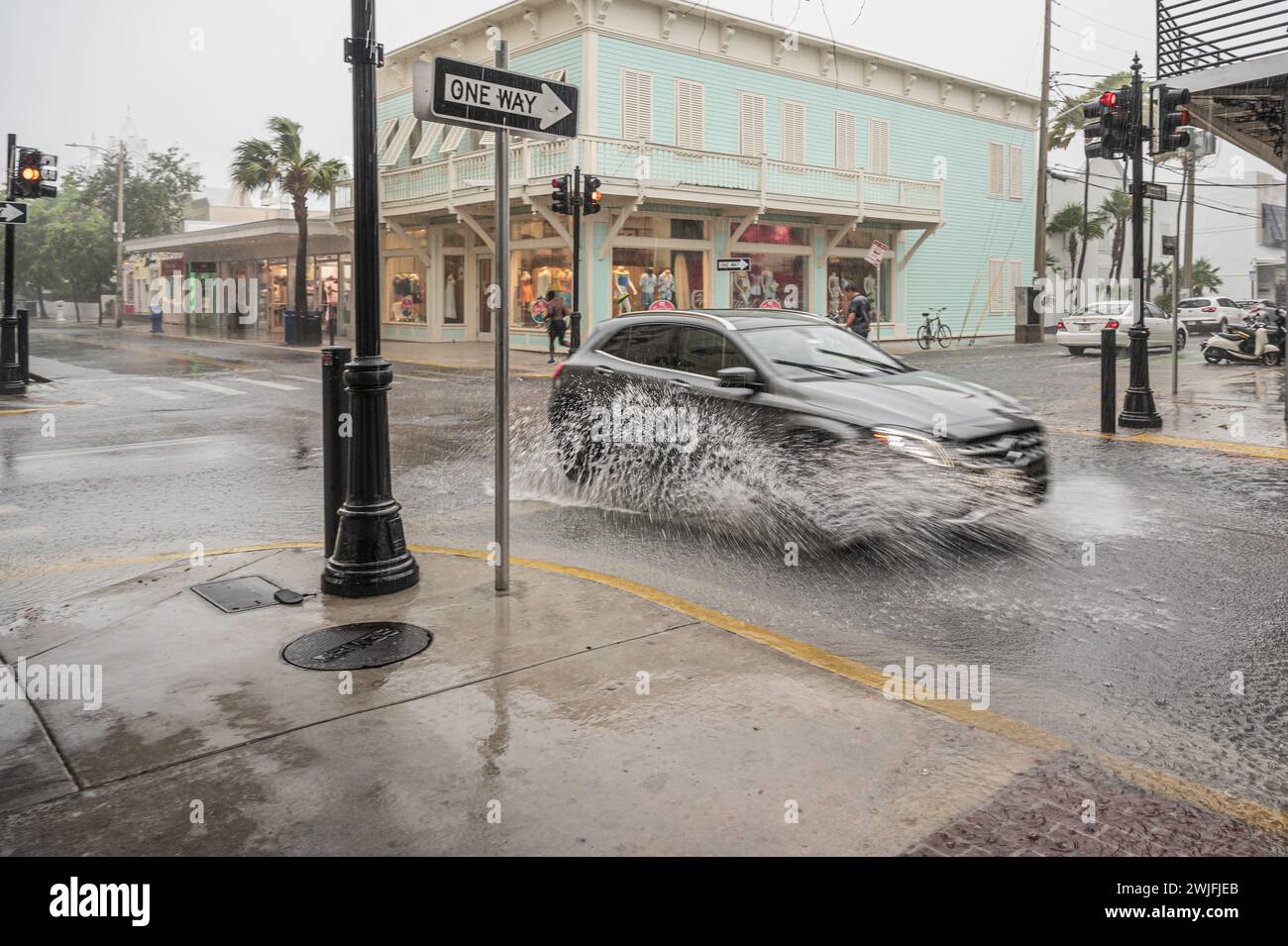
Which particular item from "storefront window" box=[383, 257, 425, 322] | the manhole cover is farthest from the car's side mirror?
"storefront window" box=[383, 257, 425, 322]

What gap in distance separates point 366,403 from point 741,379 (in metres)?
2.74

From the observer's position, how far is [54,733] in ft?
12.7

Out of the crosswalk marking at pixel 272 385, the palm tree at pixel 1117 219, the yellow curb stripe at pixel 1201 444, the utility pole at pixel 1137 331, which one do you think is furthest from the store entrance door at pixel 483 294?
the palm tree at pixel 1117 219

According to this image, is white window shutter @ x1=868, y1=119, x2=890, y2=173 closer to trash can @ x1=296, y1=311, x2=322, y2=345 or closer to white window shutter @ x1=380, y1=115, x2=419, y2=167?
white window shutter @ x1=380, y1=115, x2=419, y2=167

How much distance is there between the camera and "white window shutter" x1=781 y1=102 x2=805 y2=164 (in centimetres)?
3141

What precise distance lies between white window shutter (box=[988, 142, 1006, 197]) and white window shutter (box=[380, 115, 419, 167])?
823 inches

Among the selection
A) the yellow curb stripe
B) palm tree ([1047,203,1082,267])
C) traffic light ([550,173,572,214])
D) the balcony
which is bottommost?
the yellow curb stripe

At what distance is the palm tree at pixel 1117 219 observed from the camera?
4825 centimetres

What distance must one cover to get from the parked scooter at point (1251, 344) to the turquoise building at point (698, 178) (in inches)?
411

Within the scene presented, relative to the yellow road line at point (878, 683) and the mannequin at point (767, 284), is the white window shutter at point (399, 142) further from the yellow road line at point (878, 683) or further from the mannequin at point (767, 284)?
the yellow road line at point (878, 683)

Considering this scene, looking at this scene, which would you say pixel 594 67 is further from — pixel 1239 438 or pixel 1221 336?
pixel 1239 438

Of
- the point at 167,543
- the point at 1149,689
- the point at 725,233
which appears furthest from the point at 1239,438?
the point at 725,233

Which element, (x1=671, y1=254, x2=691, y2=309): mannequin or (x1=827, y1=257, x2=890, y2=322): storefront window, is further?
(x1=827, y1=257, x2=890, y2=322): storefront window

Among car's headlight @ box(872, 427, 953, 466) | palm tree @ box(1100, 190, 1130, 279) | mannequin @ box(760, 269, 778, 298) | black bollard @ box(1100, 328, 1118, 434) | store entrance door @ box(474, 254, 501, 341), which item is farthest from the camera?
palm tree @ box(1100, 190, 1130, 279)
